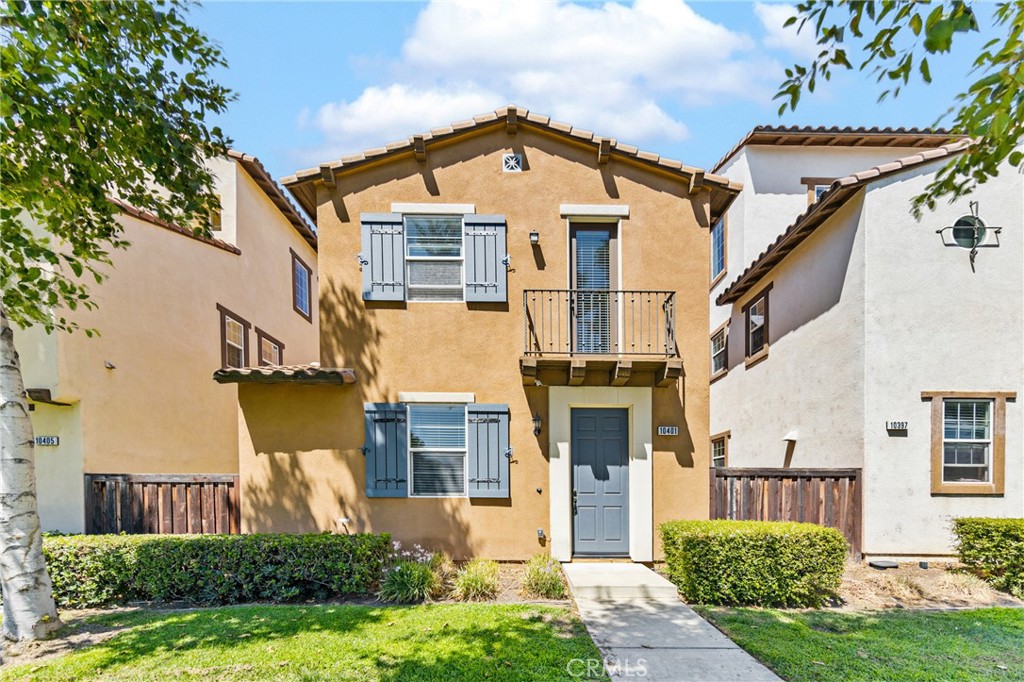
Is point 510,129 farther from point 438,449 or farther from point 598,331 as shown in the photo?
point 438,449

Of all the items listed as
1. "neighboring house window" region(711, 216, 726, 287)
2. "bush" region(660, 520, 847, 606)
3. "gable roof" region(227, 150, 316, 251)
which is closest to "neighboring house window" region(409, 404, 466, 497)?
"bush" region(660, 520, 847, 606)

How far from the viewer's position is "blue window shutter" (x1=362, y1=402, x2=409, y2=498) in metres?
7.58

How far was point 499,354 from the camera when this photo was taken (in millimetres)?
7879

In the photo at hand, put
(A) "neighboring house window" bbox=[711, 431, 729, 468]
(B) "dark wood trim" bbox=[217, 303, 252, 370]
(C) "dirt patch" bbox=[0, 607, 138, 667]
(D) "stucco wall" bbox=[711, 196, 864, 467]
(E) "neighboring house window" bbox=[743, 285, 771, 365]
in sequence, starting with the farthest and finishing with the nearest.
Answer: (A) "neighboring house window" bbox=[711, 431, 729, 468] < (E) "neighboring house window" bbox=[743, 285, 771, 365] < (B) "dark wood trim" bbox=[217, 303, 252, 370] < (D) "stucco wall" bbox=[711, 196, 864, 467] < (C) "dirt patch" bbox=[0, 607, 138, 667]

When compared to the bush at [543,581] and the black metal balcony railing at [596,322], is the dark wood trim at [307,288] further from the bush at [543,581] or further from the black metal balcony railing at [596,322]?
the bush at [543,581]

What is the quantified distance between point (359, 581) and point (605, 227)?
254 inches

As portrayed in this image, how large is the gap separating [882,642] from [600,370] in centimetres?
444

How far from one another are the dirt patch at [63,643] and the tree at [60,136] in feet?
0.46

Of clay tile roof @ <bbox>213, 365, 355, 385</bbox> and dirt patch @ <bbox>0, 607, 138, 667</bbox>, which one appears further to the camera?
clay tile roof @ <bbox>213, 365, 355, 385</bbox>

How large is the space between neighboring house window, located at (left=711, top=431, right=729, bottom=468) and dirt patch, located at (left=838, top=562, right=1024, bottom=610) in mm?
6061

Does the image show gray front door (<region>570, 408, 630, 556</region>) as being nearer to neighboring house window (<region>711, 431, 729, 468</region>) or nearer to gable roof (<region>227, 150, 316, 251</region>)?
neighboring house window (<region>711, 431, 729, 468</region>)

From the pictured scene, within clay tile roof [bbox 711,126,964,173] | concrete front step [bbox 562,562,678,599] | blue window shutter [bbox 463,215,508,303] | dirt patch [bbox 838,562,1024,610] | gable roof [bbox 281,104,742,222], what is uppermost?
clay tile roof [bbox 711,126,964,173]

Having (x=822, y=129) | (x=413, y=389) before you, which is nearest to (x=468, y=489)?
(x=413, y=389)

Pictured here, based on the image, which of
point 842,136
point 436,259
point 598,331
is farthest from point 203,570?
point 842,136
